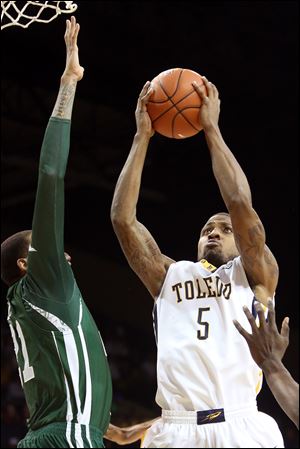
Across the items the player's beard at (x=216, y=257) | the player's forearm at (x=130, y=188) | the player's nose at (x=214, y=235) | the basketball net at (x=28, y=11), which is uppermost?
the basketball net at (x=28, y=11)

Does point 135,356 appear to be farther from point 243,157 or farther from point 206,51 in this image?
point 206,51

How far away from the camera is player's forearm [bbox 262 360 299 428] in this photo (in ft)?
9.37

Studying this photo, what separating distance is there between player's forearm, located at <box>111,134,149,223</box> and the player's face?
0.45 meters

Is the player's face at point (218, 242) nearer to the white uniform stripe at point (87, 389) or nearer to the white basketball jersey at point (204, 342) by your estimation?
the white basketball jersey at point (204, 342)

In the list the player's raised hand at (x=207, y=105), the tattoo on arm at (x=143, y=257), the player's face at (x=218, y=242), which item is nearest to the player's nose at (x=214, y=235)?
the player's face at (x=218, y=242)

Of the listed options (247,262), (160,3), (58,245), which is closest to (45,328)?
(58,245)

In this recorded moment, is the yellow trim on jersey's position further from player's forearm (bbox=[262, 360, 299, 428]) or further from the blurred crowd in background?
the blurred crowd in background

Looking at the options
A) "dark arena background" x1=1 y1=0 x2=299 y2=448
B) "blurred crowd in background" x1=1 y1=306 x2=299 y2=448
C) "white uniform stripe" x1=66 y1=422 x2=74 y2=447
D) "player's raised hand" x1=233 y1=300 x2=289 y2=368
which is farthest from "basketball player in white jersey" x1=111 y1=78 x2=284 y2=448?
"dark arena background" x1=1 y1=0 x2=299 y2=448

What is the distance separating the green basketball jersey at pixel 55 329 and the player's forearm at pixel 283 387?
1026mm

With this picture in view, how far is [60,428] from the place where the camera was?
3.60 meters

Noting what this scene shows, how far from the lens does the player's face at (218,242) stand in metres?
4.51

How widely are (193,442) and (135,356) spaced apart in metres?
7.77

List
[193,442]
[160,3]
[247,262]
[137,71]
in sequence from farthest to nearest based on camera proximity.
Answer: [137,71] → [160,3] → [247,262] → [193,442]

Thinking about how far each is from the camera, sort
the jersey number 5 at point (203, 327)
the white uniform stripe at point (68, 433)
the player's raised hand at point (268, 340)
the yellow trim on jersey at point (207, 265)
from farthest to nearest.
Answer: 1. the yellow trim on jersey at point (207, 265)
2. the jersey number 5 at point (203, 327)
3. the white uniform stripe at point (68, 433)
4. the player's raised hand at point (268, 340)
